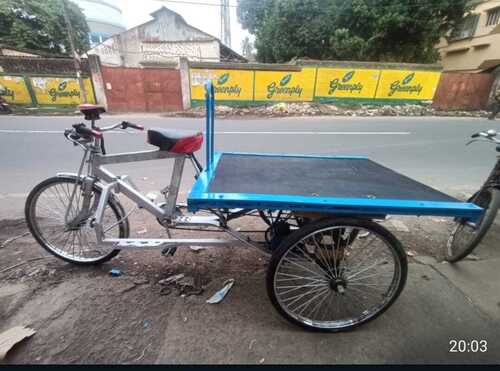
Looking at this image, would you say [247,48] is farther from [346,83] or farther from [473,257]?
[473,257]

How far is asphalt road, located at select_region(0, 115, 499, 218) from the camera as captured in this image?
12.3 feet

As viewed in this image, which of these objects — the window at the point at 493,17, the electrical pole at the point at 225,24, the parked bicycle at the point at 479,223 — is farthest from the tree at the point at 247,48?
the parked bicycle at the point at 479,223

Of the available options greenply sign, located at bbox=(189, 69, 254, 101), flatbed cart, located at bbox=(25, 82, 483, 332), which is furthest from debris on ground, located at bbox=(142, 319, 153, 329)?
greenply sign, located at bbox=(189, 69, 254, 101)

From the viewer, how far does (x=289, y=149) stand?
5.59 m

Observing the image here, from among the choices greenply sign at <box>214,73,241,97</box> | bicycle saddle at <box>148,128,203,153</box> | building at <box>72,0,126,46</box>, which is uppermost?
building at <box>72,0,126,46</box>

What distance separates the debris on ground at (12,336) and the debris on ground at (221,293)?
110 centimetres

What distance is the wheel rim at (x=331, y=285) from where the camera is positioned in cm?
152

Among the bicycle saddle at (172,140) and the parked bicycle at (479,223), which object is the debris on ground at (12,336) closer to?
the bicycle saddle at (172,140)

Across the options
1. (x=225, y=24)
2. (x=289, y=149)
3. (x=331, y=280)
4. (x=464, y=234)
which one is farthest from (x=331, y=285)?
(x=225, y=24)

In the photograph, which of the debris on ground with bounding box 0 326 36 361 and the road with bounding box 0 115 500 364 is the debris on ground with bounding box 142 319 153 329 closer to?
the road with bounding box 0 115 500 364
